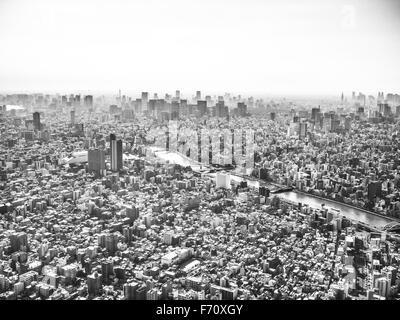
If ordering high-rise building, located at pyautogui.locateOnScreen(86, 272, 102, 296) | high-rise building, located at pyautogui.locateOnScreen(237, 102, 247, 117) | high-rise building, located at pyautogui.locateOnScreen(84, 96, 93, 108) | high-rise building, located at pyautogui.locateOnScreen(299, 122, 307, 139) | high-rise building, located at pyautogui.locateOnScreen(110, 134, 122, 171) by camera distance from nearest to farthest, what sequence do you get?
high-rise building, located at pyautogui.locateOnScreen(86, 272, 102, 296), high-rise building, located at pyautogui.locateOnScreen(84, 96, 93, 108), high-rise building, located at pyautogui.locateOnScreen(110, 134, 122, 171), high-rise building, located at pyautogui.locateOnScreen(237, 102, 247, 117), high-rise building, located at pyautogui.locateOnScreen(299, 122, 307, 139)

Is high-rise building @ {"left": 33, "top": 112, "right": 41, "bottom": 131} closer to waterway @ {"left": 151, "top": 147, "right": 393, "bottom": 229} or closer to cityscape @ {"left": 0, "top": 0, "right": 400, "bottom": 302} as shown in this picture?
cityscape @ {"left": 0, "top": 0, "right": 400, "bottom": 302}

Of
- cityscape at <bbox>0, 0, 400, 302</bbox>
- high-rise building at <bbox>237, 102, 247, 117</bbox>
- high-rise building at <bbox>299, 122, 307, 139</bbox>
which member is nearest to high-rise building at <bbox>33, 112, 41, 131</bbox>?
cityscape at <bbox>0, 0, 400, 302</bbox>

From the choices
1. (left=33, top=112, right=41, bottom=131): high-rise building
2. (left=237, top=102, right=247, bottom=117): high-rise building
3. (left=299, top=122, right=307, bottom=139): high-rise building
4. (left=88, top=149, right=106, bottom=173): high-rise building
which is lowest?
(left=88, top=149, right=106, bottom=173): high-rise building

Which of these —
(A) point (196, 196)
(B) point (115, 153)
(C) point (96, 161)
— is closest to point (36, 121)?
(C) point (96, 161)

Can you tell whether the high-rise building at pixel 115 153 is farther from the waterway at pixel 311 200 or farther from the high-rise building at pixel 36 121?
the high-rise building at pixel 36 121

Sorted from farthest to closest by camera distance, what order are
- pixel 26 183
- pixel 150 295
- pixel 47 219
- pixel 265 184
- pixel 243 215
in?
pixel 265 184
pixel 26 183
pixel 243 215
pixel 47 219
pixel 150 295
